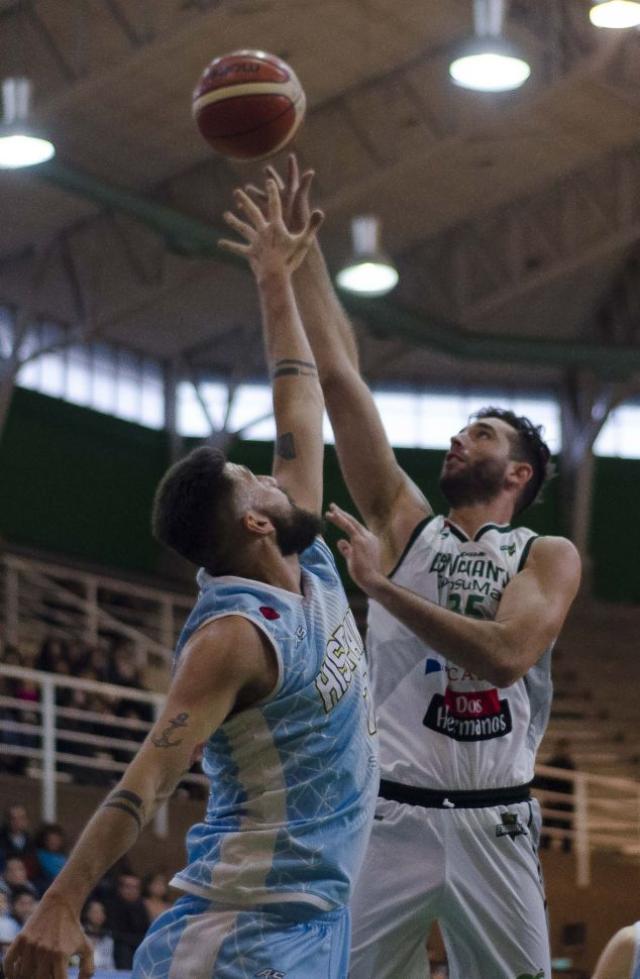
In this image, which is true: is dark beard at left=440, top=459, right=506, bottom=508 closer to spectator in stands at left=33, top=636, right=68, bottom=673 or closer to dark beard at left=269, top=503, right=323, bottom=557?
dark beard at left=269, top=503, right=323, bottom=557

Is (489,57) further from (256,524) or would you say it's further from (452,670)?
(256,524)

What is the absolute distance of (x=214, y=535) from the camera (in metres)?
4.77

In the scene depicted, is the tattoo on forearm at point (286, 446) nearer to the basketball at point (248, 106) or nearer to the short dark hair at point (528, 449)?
the short dark hair at point (528, 449)

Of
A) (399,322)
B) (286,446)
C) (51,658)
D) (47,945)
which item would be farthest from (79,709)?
(47,945)

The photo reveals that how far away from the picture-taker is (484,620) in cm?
600

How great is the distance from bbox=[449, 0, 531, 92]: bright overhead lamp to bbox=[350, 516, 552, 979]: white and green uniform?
31.8ft

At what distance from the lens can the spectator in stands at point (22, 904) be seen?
11758 mm

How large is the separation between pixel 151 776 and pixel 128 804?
0.11 meters

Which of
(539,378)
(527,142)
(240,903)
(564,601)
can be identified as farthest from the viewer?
(539,378)

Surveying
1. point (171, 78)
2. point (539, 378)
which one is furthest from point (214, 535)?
point (539, 378)

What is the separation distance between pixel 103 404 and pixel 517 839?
22.7 m

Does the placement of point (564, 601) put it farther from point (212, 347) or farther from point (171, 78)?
point (212, 347)

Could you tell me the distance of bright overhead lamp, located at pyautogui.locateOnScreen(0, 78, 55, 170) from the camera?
15.8 m

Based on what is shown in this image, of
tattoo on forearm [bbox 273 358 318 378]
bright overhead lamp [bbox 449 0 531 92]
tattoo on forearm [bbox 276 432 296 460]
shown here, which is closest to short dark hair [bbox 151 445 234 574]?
tattoo on forearm [bbox 276 432 296 460]
